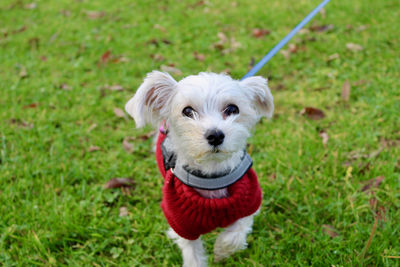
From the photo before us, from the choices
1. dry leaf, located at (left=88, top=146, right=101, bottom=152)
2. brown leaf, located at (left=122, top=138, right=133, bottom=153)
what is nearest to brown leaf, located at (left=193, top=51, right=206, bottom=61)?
brown leaf, located at (left=122, top=138, right=133, bottom=153)

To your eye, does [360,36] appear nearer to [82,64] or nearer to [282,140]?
[282,140]

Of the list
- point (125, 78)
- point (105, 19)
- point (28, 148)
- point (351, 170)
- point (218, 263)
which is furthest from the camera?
point (105, 19)

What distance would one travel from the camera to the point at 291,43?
17.9 feet

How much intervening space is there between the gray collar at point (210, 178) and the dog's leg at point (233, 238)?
0.43 metres

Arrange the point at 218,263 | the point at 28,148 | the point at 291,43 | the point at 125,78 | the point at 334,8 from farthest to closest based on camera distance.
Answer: the point at 334,8
the point at 291,43
the point at 125,78
the point at 28,148
the point at 218,263

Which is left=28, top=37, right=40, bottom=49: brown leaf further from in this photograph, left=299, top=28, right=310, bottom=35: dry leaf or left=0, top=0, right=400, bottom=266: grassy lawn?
left=299, top=28, right=310, bottom=35: dry leaf

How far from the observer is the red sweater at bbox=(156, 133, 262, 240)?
7.50ft

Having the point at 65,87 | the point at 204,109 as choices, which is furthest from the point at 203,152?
the point at 65,87

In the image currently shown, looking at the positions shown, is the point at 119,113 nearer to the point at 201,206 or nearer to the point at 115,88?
the point at 115,88

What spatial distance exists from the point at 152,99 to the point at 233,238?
1087 mm

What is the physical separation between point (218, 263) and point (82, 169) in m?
1.69

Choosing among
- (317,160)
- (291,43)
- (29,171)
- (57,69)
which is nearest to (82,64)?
(57,69)

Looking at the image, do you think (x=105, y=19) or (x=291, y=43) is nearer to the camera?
(x=291, y=43)

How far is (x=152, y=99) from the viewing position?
2434 millimetres
